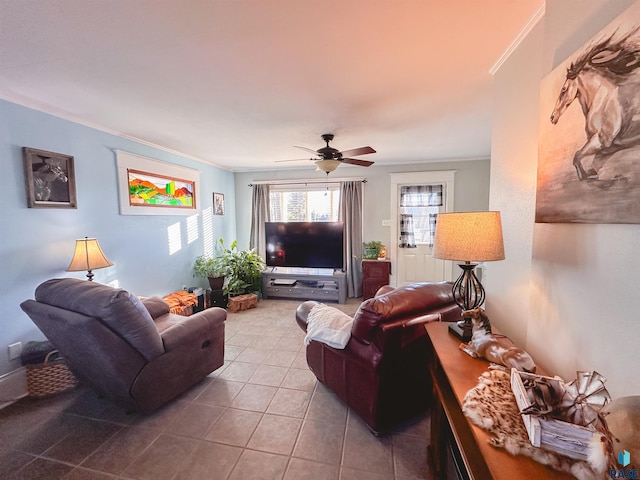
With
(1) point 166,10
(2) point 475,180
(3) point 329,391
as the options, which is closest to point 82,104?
(1) point 166,10

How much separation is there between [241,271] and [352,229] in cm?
207

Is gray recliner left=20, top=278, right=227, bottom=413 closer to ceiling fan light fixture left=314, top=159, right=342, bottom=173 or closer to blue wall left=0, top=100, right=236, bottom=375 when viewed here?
blue wall left=0, top=100, right=236, bottom=375

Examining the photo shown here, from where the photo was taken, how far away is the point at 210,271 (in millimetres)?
4266

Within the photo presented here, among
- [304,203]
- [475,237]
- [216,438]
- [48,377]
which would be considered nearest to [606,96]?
[475,237]

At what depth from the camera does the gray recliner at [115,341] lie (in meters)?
1.64

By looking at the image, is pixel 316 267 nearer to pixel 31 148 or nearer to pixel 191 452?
pixel 191 452

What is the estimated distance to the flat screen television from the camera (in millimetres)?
4832

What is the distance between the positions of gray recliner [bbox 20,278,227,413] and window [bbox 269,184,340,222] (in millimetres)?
3353

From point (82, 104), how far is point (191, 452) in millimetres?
2838

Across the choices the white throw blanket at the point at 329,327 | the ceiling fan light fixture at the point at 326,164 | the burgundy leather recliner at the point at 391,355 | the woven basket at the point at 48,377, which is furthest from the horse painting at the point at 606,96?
the woven basket at the point at 48,377

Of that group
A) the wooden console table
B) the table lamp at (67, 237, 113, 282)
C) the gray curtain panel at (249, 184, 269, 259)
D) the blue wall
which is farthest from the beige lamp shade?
the gray curtain panel at (249, 184, 269, 259)

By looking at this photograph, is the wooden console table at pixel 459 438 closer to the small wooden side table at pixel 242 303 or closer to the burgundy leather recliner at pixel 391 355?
the burgundy leather recliner at pixel 391 355

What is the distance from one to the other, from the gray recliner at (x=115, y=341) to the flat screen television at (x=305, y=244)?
2868mm

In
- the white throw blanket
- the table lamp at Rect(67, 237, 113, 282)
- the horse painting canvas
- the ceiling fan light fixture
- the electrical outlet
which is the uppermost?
the ceiling fan light fixture
